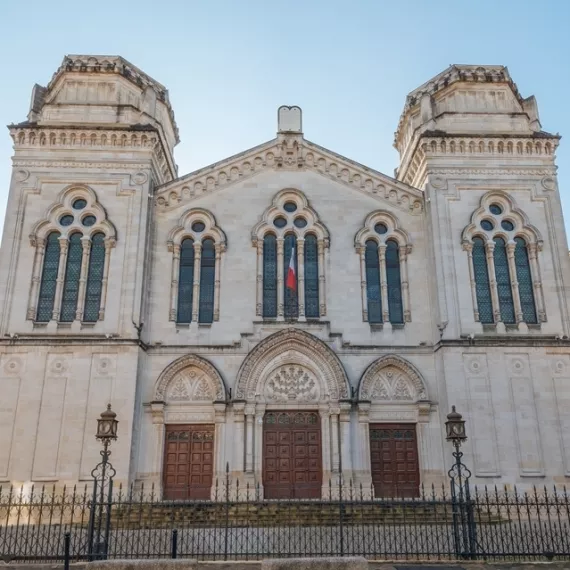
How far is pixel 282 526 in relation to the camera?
17.8 m

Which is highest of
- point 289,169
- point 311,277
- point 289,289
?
point 289,169

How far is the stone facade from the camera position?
21.7 m

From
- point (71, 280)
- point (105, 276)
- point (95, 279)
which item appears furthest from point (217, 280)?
point (71, 280)

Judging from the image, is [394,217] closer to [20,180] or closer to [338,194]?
[338,194]

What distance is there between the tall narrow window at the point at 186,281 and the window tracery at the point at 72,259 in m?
2.82

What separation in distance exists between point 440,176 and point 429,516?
1338cm

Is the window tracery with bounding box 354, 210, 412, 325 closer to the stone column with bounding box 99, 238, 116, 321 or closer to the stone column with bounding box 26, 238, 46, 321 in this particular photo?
the stone column with bounding box 99, 238, 116, 321

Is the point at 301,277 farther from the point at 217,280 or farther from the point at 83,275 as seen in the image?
the point at 83,275

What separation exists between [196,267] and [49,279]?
5.64 metres

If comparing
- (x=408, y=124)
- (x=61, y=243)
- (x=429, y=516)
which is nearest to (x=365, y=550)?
(x=429, y=516)

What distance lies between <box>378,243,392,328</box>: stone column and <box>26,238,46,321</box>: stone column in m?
13.3

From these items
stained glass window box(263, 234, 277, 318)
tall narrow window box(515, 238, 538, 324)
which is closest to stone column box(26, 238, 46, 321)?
stained glass window box(263, 234, 277, 318)

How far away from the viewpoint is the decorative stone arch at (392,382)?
22828 millimetres

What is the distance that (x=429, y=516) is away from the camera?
1931 cm
